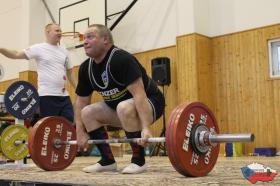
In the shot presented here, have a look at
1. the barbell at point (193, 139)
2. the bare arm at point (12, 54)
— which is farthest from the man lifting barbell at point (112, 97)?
the bare arm at point (12, 54)

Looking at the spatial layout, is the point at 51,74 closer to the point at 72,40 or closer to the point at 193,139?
the point at 193,139

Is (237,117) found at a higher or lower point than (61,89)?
lower

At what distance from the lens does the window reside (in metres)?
5.62

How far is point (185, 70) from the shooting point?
611 centimetres

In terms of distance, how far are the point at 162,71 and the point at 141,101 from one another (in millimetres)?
4212

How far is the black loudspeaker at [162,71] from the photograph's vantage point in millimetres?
6281

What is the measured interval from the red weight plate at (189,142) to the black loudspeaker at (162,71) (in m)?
4.29

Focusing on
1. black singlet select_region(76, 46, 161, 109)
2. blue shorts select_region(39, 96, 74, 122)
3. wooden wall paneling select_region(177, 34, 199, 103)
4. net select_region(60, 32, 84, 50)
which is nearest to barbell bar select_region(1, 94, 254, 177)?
black singlet select_region(76, 46, 161, 109)

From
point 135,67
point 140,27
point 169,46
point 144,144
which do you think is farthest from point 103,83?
point 140,27

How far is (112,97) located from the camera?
233 cm

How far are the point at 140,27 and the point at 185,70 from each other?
142 cm

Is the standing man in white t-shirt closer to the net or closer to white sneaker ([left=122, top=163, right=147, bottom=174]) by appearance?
white sneaker ([left=122, top=163, right=147, bottom=174])

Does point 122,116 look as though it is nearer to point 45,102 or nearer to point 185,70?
point 45,102

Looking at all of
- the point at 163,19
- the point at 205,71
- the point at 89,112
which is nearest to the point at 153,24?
the point at 163,19
